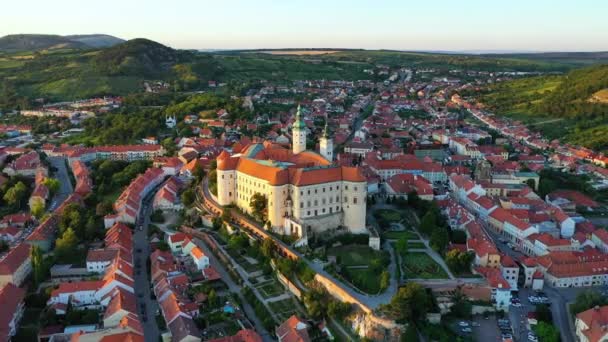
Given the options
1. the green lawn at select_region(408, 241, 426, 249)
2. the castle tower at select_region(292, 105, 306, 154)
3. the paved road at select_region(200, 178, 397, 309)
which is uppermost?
the castle tower at select_region(292, 105, 306, 154)

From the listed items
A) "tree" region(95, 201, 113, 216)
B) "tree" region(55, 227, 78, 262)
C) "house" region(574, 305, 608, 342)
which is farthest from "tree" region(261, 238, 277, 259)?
"house" region(574, 305, 608, 342)

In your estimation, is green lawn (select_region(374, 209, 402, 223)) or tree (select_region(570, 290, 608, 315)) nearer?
tree (select_region(570, 290, 608, 315))

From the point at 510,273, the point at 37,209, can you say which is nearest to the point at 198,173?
the point at 37,209

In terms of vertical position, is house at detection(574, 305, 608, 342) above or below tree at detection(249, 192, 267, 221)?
below

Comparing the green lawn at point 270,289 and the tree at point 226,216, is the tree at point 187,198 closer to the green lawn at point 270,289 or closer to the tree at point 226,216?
the tree at point 226,216

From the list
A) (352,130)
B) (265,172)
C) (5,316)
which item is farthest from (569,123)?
(5,316)

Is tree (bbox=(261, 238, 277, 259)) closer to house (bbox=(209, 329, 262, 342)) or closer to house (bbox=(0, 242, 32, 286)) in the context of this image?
house (bbox=(209, 329, 262, 342))

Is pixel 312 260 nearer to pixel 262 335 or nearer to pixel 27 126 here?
pixel 262 335
